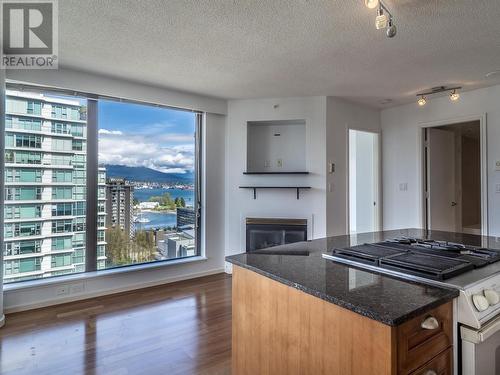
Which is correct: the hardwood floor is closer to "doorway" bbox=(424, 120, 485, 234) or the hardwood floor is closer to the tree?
the tree

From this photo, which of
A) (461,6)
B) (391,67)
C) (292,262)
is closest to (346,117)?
(391,67)

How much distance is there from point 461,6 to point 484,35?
588mm

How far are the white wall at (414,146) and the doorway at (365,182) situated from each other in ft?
0.45

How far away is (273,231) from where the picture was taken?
400cm

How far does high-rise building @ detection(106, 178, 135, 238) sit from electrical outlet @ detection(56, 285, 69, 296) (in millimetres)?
754

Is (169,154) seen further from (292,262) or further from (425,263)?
(425,263)

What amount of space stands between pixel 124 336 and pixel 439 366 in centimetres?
223

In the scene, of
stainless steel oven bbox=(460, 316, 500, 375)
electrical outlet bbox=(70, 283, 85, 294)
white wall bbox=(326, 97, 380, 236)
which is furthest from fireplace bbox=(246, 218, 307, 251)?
stainless steel oven bbox=(460, 316, 500, 375)

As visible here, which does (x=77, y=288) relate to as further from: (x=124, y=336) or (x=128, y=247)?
(x=124, y=336)

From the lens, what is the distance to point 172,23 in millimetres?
2186

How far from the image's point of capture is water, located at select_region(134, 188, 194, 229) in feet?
12.2

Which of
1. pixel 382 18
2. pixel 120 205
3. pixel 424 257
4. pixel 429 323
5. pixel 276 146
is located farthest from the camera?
pixel 276 146

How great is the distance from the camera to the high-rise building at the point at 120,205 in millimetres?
3475

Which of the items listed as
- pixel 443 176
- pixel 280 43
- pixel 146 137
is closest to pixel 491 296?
pixel 280 43
